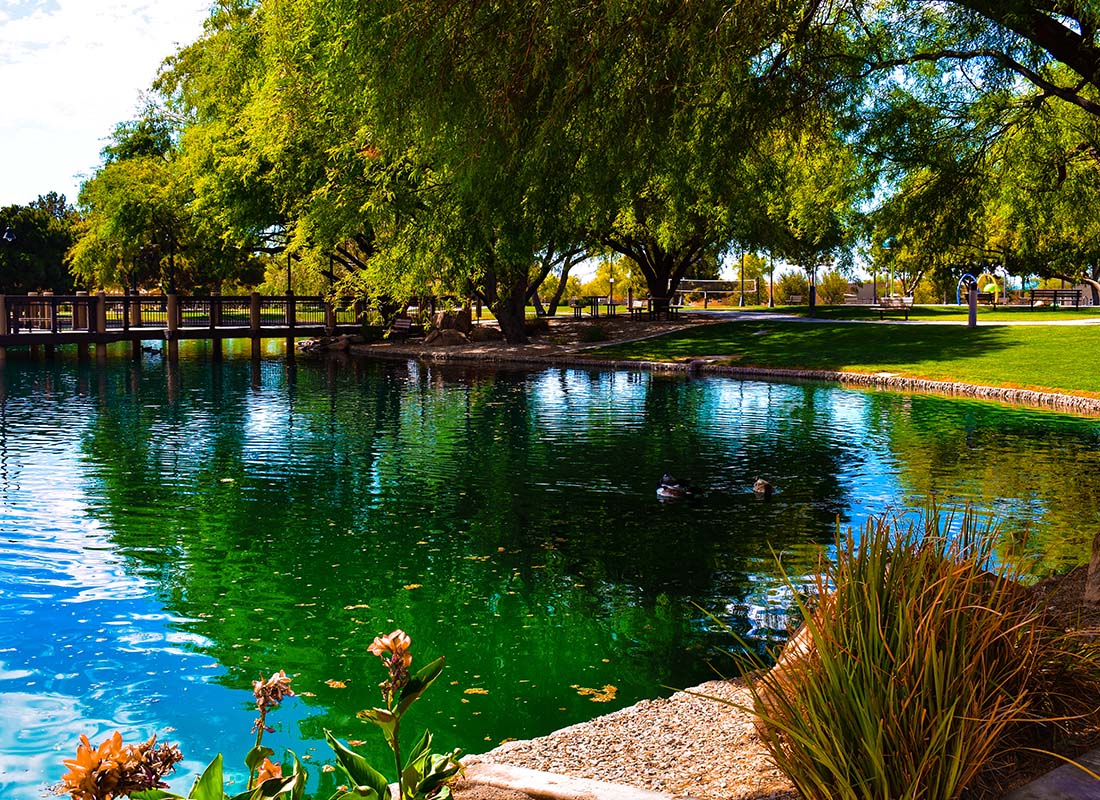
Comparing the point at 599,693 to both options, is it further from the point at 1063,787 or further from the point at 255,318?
the point at 255,318

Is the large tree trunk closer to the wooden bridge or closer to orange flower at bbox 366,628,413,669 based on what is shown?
the wooden bridge

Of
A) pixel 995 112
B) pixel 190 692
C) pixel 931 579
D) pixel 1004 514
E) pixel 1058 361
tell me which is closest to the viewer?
pixel 931 579

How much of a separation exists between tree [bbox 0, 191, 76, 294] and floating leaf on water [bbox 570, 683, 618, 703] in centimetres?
6571

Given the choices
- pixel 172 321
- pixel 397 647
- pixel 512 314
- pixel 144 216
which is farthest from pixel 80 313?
pixel 397 647

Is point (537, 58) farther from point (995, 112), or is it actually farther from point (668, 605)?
point (995, 112)

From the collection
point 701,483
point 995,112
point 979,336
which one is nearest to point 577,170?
point 701,483

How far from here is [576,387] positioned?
27.1 metres

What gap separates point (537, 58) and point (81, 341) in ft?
105

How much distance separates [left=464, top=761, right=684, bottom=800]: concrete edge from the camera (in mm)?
4461

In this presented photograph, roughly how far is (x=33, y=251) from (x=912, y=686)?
2869 inches

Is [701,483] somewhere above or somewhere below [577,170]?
below

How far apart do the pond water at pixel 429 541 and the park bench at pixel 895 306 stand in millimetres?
22200

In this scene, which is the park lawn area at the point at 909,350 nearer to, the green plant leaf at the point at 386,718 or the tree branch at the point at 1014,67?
the tree branch at the point at 1014,67

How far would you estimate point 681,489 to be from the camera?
12953 mm
